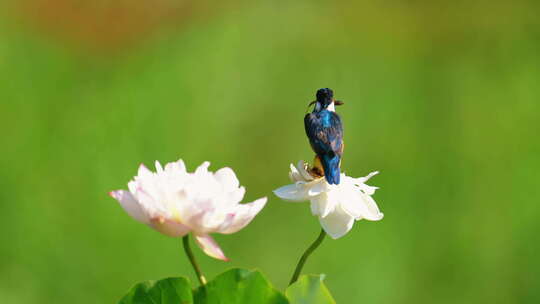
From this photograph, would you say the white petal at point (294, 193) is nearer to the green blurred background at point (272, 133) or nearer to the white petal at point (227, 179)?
the white petal at point (227, 179)

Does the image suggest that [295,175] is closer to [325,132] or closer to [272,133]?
[325,132]

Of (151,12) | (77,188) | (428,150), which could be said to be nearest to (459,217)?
(428,150)

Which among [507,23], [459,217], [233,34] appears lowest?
[459,217]

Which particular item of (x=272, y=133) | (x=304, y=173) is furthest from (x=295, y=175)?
(x=272, y=133)

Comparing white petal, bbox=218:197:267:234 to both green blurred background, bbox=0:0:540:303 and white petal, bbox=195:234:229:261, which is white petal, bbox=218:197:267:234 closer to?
white petal, bbox=195:234:229:261

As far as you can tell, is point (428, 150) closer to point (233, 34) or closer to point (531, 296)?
point (531, 296)
